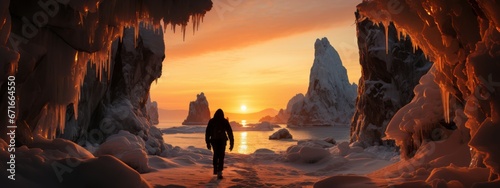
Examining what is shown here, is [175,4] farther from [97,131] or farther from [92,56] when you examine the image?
[97,131]

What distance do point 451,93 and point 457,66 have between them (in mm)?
1280

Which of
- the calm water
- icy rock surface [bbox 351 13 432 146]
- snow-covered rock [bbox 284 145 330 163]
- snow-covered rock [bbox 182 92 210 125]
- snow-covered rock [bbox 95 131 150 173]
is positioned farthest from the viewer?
snow-covered rock [bbox 182 92 210 125]

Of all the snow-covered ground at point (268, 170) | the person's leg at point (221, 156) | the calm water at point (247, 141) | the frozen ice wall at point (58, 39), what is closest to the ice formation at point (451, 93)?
the snow-covered ground at point (268, 170)

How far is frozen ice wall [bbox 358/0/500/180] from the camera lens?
14.5 feet

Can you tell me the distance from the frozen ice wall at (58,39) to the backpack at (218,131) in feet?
8.95

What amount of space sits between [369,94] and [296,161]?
10770mm

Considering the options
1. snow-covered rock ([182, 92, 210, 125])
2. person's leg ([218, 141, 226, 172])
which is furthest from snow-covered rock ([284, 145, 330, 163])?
snow-covered rock ([182, 92, 210, 125])

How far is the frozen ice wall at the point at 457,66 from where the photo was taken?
4410 millimetres

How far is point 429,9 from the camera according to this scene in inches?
263

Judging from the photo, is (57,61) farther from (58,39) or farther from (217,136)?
(217,136)

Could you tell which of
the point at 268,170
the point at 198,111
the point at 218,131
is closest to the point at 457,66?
the point at 218,131

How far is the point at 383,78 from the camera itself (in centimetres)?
2273

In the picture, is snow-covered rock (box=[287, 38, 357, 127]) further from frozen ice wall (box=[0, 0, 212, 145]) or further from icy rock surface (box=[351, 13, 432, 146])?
frozen ice wall (box=[0, 0, 212, 145])

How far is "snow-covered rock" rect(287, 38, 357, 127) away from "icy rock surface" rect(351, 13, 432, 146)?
330 feet
